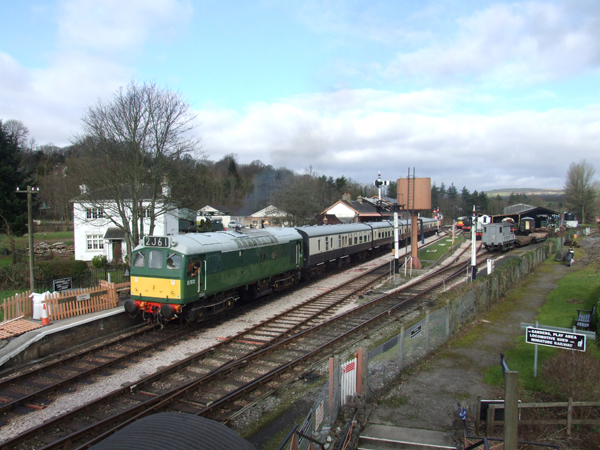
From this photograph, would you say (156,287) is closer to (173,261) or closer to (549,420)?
(173,261)

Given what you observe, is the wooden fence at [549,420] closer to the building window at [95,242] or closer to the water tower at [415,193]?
the water tower at [415,193]

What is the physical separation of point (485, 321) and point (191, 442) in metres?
13.7

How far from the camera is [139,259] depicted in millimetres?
13844

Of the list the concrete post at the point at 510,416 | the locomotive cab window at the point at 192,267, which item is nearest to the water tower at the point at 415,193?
the locomotive cab window at the point at 192,267

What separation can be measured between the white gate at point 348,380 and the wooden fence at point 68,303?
10.7 m

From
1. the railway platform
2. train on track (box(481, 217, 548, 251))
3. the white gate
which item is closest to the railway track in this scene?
the white gate

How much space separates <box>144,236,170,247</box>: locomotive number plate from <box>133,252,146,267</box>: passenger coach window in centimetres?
39

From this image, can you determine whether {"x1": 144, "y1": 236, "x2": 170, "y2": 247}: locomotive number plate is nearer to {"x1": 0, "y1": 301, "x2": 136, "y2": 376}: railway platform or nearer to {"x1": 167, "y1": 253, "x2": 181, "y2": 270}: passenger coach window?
{"x1": 167, "y1": 253, "x2": 181, "y2": 270}: passenger coach window

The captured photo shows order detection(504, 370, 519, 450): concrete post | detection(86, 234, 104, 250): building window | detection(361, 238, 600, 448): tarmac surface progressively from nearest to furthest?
1. detection(504, 370, 519, 450): concrete post
2. detection(361, 238, 600, 448): tarmac surface
3. detection(86, 234, 104, 250): building window

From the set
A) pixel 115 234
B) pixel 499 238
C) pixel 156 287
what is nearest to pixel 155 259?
pixel 156 287

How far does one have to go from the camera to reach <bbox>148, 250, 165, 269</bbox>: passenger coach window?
44.3ft

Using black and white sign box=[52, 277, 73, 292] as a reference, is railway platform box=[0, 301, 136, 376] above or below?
below

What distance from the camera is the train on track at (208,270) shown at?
1328cm

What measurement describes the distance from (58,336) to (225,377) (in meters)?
6.01
